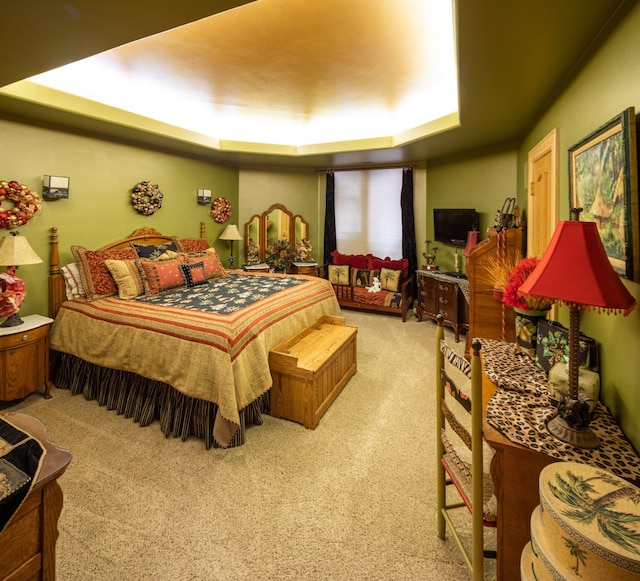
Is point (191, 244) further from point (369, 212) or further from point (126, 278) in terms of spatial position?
point (369, 212)

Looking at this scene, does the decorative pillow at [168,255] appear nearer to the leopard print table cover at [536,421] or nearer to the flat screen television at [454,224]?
the leopard print table cover at [536,421]

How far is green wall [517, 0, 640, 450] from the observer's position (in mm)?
1332

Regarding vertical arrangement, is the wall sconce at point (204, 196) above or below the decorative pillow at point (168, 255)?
above

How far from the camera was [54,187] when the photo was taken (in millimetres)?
3393

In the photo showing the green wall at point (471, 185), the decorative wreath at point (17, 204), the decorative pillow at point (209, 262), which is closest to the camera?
the decorative wreath at point (17, 204)

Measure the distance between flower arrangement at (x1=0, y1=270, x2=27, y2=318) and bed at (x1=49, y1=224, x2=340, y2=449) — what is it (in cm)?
40

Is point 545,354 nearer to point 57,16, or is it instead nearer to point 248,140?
point 57,16

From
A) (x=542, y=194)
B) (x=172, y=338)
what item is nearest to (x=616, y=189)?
(x=542, y=194)

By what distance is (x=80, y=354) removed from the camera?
9.53 feet

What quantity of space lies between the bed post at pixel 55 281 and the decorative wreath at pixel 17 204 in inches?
11.9

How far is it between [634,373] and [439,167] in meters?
4.89

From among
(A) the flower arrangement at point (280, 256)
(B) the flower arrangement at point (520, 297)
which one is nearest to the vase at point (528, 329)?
(B) the flower arrangement at point (520, 297)

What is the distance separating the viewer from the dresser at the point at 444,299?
14.6 ft

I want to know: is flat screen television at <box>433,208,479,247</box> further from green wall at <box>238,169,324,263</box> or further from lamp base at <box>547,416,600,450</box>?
lamp base at <box>547,416,600,450</box>
